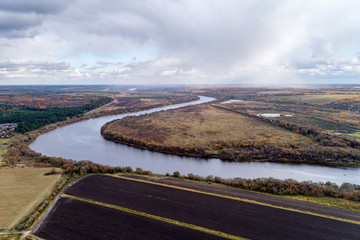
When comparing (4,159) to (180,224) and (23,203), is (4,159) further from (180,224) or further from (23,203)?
(180,224)

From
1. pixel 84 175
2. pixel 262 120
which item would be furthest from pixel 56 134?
pixel 262 120

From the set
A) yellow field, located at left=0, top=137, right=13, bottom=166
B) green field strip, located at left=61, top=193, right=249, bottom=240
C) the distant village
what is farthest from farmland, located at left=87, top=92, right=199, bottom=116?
green field strip, located at left=61, top=193, right=249, bottom=240

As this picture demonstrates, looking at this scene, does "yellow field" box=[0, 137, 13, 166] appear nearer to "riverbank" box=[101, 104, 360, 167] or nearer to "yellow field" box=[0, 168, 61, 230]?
"yellow field" box=[0, 168, 61, 230]

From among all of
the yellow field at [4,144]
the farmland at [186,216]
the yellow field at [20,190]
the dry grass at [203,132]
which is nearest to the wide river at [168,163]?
the yellow field at [4,144]

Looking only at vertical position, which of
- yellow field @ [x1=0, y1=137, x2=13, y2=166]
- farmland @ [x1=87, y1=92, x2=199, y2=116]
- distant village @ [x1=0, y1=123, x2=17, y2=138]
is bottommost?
yellow field @ [x1=0, y1=137, x2=13, y2=166]

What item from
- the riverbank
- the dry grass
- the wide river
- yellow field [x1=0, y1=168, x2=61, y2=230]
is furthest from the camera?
the dry grass

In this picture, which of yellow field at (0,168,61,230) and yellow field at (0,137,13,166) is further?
yellow field at (0,137,13,166)

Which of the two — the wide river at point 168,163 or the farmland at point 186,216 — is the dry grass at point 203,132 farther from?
the farmland at point 186,216

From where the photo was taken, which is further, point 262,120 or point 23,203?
point 262,120
